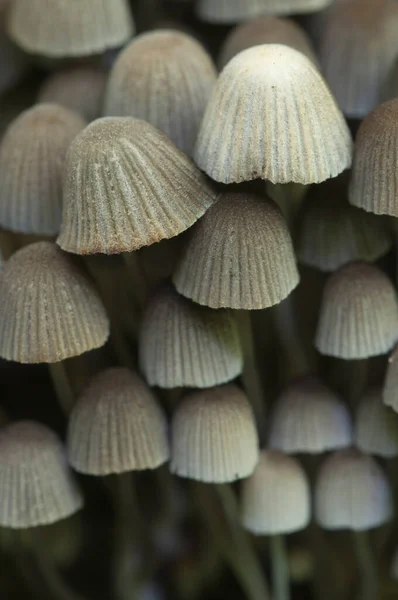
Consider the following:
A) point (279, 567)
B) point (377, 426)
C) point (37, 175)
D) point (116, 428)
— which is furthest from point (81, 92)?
point (279, 567)

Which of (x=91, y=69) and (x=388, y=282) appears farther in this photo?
(x=91, y=69)

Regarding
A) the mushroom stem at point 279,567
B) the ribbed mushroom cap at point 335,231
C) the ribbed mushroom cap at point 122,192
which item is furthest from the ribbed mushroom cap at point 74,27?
the mushroom stem at point 279,567

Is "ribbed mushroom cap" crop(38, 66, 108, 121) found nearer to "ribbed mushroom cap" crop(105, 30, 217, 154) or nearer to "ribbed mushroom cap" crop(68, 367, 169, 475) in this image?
"ribbed mushroom cap" crop(105, 30, 217, 154)

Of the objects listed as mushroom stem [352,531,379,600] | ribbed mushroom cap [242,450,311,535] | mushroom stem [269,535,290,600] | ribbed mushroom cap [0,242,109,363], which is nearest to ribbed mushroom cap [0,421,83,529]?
ribbed mushroom cap [0,242,109,363]

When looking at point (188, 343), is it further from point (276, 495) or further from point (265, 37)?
point (265, 37)

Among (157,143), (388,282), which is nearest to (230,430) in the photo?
(388,282)

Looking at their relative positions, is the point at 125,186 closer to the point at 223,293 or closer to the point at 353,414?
the point at 223,293
